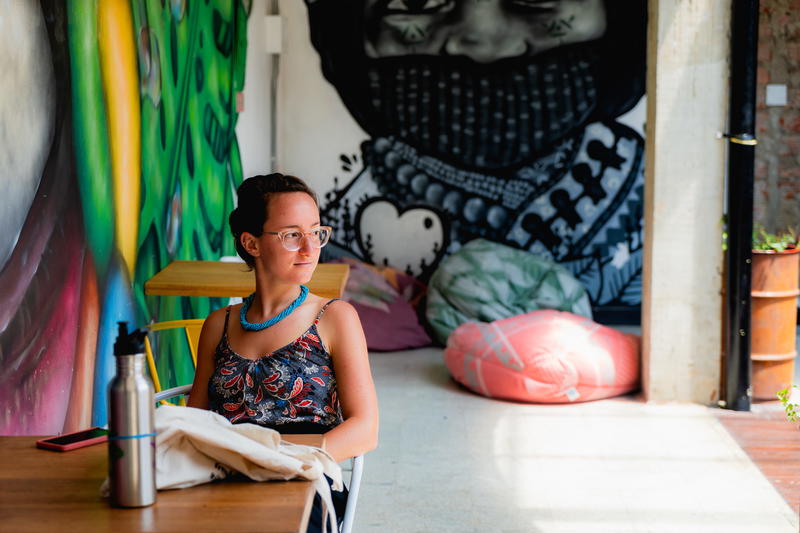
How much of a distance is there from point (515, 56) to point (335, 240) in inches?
75.8

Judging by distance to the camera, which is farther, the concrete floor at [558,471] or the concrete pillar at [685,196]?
the concrete pillar at [685,196]

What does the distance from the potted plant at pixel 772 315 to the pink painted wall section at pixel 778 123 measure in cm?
232

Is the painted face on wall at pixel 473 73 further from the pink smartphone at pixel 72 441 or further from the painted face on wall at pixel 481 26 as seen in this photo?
the pink smartphone at pixel 72 441

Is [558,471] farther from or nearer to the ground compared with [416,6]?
nearer to the ground

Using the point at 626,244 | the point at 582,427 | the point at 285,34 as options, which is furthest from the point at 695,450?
the point at 285,34

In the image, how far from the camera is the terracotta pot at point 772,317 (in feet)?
16.3

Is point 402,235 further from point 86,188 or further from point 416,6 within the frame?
point 86,188

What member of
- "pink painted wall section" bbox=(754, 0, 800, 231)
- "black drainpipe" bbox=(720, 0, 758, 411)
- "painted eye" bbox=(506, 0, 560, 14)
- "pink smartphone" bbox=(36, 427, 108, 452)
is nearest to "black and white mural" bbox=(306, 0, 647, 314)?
"painted eye" bbox=(506, 0, 560, 14)

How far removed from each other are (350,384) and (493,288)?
4.48 metres

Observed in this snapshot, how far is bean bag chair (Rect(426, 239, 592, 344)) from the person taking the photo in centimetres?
656

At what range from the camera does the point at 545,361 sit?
5.10 m

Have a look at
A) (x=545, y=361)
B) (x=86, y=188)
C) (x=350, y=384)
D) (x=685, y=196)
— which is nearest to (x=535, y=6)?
(x=685, y=196)

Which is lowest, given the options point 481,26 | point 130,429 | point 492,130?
point 130,429

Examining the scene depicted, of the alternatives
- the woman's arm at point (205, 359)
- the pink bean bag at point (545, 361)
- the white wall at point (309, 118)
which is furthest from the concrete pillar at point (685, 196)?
the woman's arm at point (205, 359)
